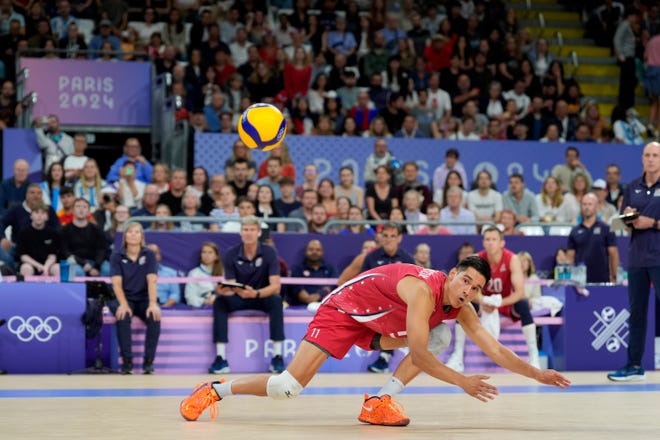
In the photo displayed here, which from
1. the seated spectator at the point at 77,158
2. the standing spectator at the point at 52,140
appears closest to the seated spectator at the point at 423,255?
the seated spectator at the point at 77,158

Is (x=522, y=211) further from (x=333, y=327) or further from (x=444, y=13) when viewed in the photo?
(x=333, y=327)

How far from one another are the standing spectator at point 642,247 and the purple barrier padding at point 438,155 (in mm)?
6959

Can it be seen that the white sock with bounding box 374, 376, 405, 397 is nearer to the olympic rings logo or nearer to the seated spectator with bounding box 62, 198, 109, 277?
the olympic rings logo

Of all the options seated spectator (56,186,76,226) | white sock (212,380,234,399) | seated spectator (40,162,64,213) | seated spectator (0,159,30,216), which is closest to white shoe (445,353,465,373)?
seated spectator (56,186,76,226)

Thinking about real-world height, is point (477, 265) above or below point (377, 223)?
above

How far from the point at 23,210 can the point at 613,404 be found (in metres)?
8.33

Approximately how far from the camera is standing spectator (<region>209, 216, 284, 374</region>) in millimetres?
12617

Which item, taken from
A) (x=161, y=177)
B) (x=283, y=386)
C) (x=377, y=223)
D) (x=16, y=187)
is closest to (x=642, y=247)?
(x=377, y=223)

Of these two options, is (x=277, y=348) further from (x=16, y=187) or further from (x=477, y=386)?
(x=477, y=386)

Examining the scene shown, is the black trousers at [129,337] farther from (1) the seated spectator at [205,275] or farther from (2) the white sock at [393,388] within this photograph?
(2) the white sock at [393,388]

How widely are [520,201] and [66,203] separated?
6.24 m

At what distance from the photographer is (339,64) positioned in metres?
19.4

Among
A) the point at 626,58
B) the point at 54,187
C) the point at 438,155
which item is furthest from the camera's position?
the point at 626,58

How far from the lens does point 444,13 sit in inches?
886
